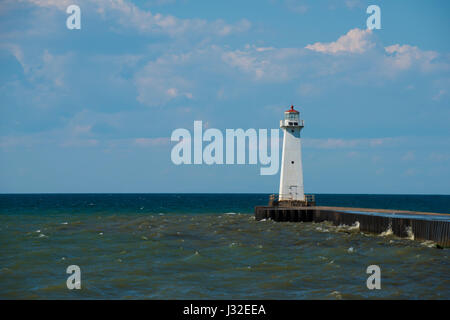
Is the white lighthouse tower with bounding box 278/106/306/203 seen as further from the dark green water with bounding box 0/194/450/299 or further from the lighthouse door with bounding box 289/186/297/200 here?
the dark green water with bounding box 0/194/450/299

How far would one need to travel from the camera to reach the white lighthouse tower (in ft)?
159

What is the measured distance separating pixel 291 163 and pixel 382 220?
54.8 ft

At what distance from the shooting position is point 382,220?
3272 centimetres

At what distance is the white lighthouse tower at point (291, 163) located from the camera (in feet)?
159

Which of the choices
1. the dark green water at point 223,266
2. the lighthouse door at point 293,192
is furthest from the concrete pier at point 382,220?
the lighthouse door at point 293,192

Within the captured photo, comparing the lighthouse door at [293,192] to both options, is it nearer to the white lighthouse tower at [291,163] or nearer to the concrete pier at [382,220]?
the white lighthouse tower at [291,163]

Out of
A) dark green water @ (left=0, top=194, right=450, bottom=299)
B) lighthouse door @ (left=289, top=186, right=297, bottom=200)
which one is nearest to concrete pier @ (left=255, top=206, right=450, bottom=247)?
dark green water @ (left=0, top=194, right=450, bottom=299)

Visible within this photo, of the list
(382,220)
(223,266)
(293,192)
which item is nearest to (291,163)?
(293,192)
